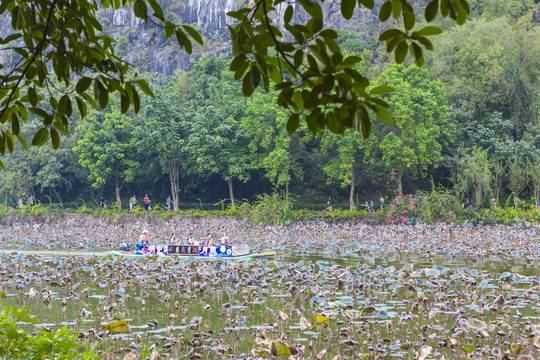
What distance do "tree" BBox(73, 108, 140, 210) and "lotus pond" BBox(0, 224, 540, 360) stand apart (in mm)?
20727

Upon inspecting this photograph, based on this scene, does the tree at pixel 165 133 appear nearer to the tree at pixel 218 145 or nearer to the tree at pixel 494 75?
the tree at pixel 218 145

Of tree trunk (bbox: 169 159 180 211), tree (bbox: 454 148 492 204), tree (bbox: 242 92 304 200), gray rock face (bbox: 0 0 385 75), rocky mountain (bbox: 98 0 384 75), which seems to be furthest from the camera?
rocky mountain (bbox: 98 0 384 75)

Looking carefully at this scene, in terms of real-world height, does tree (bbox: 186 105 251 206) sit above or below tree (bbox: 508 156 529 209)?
above

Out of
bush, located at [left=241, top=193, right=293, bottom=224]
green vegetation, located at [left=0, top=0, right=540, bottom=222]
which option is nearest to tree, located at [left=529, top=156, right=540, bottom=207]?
green vegetation, located at [left=0, top=0, right=540, bottom=222]

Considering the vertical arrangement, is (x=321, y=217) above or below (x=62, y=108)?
below

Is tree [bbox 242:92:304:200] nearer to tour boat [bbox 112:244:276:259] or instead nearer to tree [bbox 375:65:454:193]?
tree [bbox 375:65:454:193]

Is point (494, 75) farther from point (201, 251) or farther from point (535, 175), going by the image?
point (201, 251)

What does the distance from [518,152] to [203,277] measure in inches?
1020

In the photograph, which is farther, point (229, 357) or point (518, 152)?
point (518, 152)

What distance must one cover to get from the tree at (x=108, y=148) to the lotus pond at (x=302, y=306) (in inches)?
816

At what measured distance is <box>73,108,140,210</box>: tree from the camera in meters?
35.9

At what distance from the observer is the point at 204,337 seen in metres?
7.24

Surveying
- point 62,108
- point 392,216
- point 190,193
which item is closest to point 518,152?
point 392,216

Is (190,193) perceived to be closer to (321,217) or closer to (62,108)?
(321,217)
